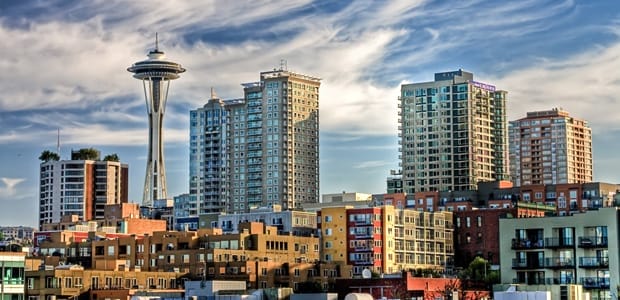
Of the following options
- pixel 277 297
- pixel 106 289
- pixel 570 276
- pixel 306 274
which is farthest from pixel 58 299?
pixel 570 276

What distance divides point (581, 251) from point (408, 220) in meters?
80.9

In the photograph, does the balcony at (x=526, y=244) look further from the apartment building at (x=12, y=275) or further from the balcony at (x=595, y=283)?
the apartment building at (x=12, y=275)

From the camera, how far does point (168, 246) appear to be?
17362 cm

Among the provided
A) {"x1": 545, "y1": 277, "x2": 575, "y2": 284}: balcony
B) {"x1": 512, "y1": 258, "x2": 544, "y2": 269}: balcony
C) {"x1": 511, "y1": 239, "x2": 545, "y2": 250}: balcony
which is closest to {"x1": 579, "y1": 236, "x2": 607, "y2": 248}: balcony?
{"x1": 545, "y1": 277, "x2": 575, "y2": 284}: balcony

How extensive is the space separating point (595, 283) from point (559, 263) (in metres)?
4.12

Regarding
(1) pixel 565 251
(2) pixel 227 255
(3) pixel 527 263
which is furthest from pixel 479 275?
(1) pixel 565 251

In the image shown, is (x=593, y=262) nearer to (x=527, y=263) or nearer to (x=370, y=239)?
(x=527, y=263)

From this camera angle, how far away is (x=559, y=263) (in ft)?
389

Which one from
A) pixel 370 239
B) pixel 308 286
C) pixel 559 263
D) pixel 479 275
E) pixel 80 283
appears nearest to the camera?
pixel 559 263

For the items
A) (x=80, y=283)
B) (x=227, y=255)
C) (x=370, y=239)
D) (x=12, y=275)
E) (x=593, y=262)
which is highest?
(x=370, y=239)

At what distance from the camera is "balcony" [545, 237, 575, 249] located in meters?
117

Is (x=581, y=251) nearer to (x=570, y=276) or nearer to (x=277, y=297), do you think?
(x=570, y=276)

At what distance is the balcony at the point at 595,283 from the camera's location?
379 feet

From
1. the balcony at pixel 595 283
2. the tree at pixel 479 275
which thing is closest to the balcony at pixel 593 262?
the balcony at pixel 595 283
